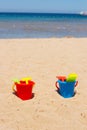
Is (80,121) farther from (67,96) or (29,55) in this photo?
(29,55)

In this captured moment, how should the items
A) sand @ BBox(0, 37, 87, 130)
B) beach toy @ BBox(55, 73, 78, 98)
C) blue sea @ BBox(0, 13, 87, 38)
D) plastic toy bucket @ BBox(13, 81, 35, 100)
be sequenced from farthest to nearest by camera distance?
blue sea @ BBox(0, 13, 87, 38)
beach toy @ BBox(55, 73, 78, 98)
plastic toy bucket @ BBox(13, 81, 35, 100)
sand @ BBox(0, 37, 87, 130)

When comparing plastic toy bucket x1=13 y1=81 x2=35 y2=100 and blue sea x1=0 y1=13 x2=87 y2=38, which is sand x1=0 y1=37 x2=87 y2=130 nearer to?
plastic toy bucket x1=13 y1=81 x2=35 y2=100

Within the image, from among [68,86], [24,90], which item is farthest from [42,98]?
[68,86]

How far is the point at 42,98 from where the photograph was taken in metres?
5.11

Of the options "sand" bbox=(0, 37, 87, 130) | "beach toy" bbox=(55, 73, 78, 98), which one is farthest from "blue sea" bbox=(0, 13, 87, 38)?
"beach toy" bbox=(55, 73, 78, 98)

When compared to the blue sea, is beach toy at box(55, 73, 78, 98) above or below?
above

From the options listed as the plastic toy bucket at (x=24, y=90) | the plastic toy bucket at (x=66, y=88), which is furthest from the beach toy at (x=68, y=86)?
the plastic toy bucket at (x=24, y=90)

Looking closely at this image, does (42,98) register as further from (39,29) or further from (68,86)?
(39,29)

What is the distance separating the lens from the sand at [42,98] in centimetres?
424

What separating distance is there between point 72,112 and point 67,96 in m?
0.61

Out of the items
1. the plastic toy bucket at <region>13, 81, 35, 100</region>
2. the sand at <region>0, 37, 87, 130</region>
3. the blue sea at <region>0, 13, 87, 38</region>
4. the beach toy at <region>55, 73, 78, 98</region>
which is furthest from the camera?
the blue sea at <region>0, 13, 87, 38</region>

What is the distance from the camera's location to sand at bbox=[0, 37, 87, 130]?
13.9ft

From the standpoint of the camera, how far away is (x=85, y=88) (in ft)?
18.7

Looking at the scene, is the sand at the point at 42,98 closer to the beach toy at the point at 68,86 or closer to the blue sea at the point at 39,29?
the beach toy at the point at 68,86
